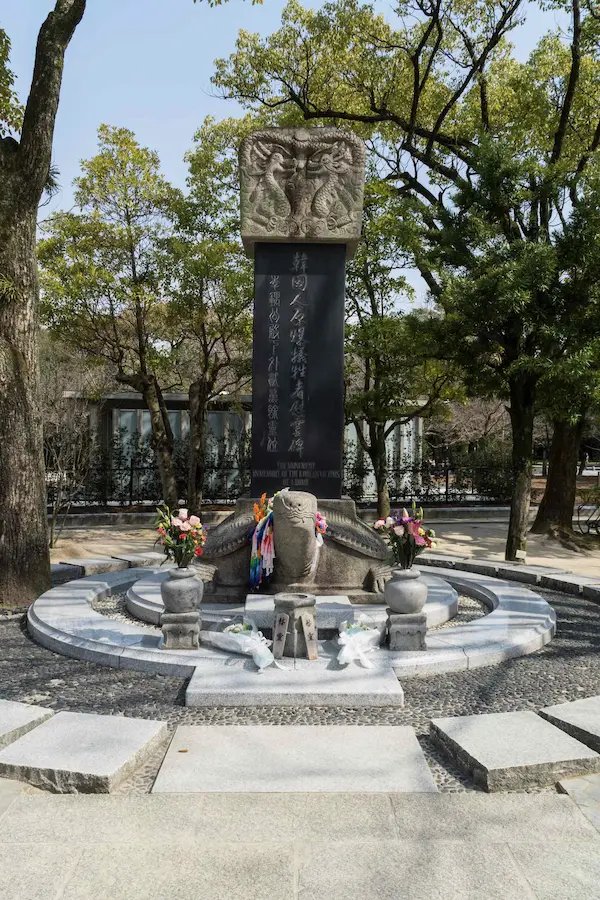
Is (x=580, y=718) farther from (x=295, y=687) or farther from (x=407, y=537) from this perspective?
(x=407, y=537)

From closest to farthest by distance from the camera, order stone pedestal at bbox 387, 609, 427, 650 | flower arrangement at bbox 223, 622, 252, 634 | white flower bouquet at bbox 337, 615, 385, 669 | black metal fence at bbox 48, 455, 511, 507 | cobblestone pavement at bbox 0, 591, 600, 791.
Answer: cobblestone pavement at bbox 0, 591, 600, 791 < white flower bouquet at bbox 337, 615, 385, 669 < stone pedestal at bbox 387, 609, 427, 650 < flower arrangement at bbox 223, 622, 252, 634 < black metal fence at bbox 48, 455, 511, 507

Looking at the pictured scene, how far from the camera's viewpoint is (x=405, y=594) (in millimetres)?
5266

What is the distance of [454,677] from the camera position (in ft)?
16.5

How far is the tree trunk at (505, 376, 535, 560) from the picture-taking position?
34.3ft

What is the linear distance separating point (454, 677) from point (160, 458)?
32.5 feet

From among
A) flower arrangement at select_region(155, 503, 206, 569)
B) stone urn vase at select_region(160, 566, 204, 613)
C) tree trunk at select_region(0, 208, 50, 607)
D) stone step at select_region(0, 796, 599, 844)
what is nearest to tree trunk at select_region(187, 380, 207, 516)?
tree trunk at select_region(0, 208, 50, 607)

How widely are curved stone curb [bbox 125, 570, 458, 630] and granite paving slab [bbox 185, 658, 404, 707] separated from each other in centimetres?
87

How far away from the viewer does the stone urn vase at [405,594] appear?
527 centimetres

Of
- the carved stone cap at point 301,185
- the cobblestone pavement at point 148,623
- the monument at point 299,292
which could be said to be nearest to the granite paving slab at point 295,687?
the cobblestone pavement at point 148,623

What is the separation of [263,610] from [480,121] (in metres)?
11.9

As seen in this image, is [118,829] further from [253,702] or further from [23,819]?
[253,702]

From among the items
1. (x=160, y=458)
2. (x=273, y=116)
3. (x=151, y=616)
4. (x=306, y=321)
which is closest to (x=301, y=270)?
(x=306, y=321)

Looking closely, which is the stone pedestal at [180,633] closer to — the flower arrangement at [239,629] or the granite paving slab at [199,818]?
the flower arrangement at [239,629]

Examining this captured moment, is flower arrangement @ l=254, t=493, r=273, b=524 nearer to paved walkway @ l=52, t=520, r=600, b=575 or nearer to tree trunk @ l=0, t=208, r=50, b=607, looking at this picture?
tree trunk @ l=0, t=208, r=50, b=607
